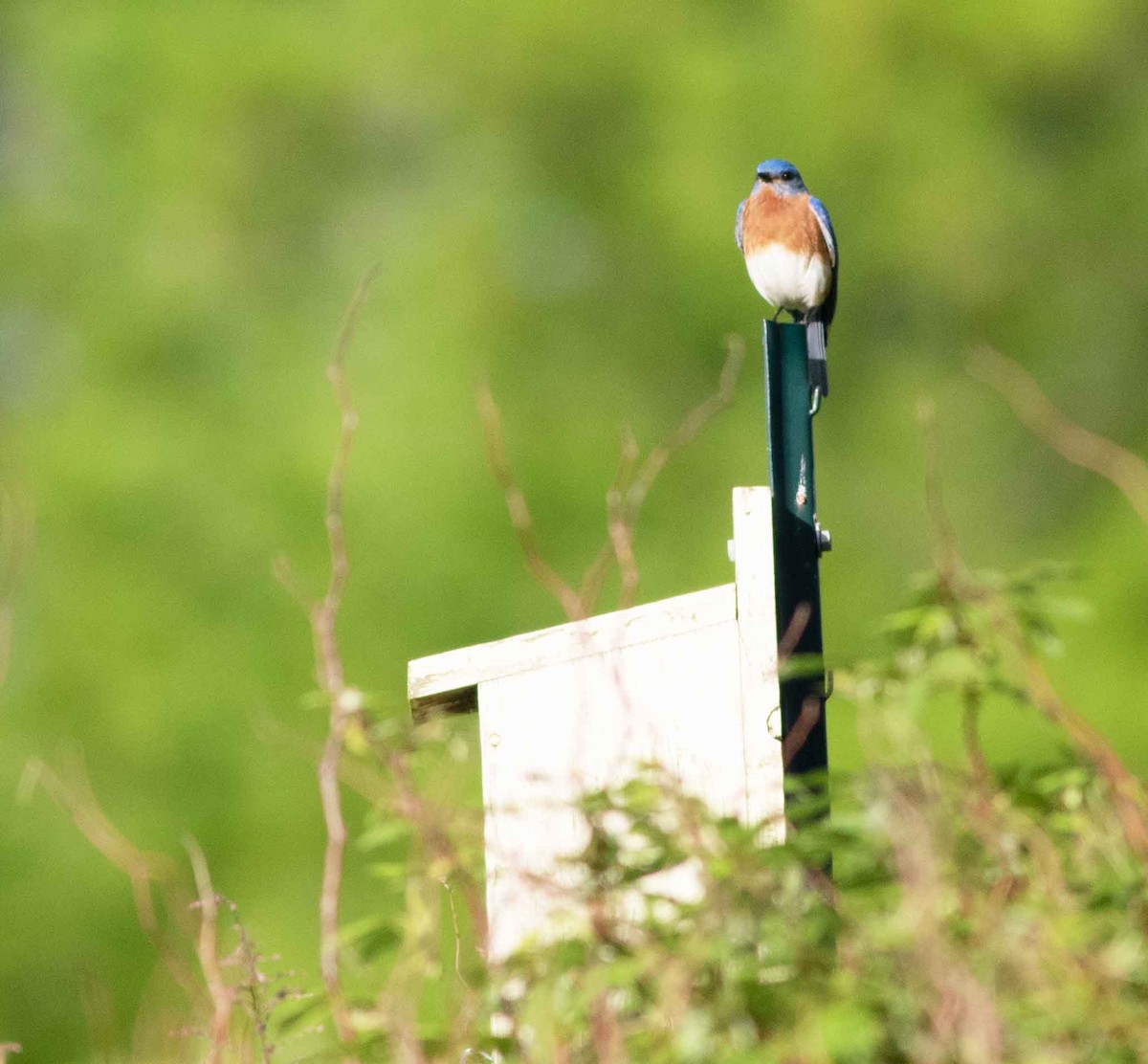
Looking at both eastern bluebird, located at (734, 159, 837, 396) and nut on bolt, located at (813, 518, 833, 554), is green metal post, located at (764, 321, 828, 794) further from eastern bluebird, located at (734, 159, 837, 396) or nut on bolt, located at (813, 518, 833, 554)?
eastern bluebird, located at (734, 159, 837, 396)

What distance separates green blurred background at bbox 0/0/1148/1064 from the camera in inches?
428

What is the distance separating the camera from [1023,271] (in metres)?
11.9

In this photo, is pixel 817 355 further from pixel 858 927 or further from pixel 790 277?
pixel 858 927

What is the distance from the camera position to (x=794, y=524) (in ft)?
11.2

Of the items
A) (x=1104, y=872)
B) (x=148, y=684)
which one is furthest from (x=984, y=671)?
(x=148, y=684)

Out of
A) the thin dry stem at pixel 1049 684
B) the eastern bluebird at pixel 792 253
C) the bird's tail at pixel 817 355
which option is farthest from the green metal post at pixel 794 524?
the eastern bluebird at pixel 792 253

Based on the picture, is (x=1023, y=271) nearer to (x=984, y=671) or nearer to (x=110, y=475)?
(x=110, y=475)

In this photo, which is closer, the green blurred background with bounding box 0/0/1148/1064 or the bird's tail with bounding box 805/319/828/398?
the bird's tail with bounding box 805/319/828/398

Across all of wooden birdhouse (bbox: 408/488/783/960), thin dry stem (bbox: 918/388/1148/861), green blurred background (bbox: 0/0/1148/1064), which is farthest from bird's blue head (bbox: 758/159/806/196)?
thin dry stem (bbox: 918/388/1148/861)

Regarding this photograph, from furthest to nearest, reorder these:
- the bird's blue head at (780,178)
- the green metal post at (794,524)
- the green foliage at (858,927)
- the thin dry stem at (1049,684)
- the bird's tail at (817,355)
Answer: the bird's blue head at (780,178), the bird's tail at (817,355), the green metal post at (794,524), the thin dry stem at (1049,684), the green foliage at (858,927)

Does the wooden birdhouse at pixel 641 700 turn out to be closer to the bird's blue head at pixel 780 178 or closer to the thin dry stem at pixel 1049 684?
the thin dry stem at pixel 1049 684

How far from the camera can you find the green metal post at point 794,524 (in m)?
3.31

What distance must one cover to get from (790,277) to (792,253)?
0.26 feet

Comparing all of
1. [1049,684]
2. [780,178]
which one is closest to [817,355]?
[780,178]
